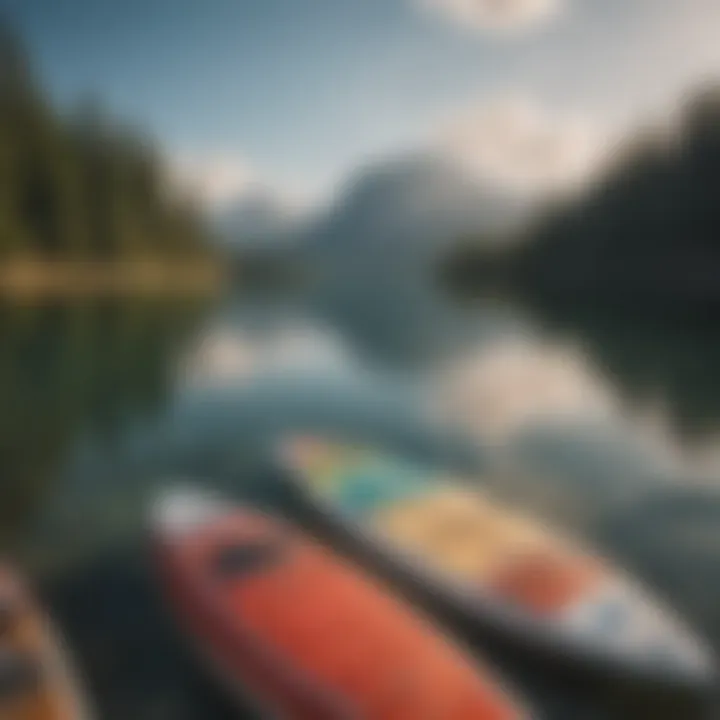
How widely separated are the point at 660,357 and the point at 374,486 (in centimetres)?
389

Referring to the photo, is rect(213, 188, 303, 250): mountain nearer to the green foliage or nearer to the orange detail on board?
the green foliage

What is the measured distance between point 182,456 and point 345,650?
1.79m

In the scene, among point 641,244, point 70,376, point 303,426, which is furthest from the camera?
point 641,244

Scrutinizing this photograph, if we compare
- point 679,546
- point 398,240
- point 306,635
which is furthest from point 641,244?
point 306,635

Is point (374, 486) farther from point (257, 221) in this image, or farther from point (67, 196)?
point (67, 196)

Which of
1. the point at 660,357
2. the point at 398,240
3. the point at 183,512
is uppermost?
the point at 398,240

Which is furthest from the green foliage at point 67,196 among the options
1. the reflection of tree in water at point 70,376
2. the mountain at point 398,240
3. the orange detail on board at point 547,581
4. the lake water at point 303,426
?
the orange detail on board at point 547,581

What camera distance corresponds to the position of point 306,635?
173cm

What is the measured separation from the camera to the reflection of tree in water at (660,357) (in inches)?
169

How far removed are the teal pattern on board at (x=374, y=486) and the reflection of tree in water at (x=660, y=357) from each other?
69.5 inches

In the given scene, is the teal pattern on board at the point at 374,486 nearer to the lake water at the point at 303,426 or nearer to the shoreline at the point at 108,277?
the lake water at the point at 303,426

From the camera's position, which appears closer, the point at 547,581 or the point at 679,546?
the point at 547,581

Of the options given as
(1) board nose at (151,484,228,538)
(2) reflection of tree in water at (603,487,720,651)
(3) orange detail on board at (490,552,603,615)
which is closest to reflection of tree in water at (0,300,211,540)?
(1) board nose at (151,484,228,538)

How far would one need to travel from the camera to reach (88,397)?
4137 mm
